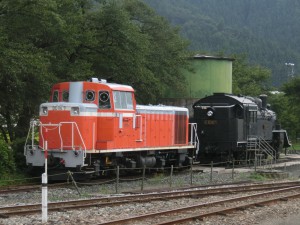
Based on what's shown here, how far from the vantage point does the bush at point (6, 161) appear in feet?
66.0

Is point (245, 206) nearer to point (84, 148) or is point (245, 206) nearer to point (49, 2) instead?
point (84, 148)

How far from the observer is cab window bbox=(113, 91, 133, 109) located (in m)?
20.3

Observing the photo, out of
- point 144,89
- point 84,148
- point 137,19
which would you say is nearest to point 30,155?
point 84,148

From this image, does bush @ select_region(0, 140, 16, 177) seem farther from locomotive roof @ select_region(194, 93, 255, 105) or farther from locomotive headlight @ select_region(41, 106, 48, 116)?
locomotive roof @ select_region(194, 93, 255, 105)

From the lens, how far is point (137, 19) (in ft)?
115

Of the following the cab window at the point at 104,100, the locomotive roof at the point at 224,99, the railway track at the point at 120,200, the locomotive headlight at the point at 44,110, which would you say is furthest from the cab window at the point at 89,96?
the locomotive roof at the point at 224,99

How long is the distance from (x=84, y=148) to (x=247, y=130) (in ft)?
47.9

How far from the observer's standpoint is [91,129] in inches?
769

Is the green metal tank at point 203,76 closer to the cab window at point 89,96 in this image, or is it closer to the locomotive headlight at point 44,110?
the cab window at point 89,96

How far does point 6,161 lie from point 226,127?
13534mm

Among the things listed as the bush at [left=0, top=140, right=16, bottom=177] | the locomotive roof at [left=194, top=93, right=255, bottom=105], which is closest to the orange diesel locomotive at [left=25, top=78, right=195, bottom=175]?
the bush at [left=0, top=140, right=16, bottom=177]

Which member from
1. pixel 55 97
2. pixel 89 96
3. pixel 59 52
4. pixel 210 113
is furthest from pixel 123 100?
pixel 210 113

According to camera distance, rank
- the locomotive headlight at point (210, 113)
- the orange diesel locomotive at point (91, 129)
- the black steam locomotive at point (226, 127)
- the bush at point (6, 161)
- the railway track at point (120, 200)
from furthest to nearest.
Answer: the locomotive headlight at point (210, 113) → the black steam locomotive at point (226, 127) → the bush at point (6, 161) → the orange diesel locomotive at point (91, 129) → the railway track at point (120, 200)

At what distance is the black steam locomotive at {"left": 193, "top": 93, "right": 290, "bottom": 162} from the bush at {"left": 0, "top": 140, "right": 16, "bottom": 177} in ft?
41.4
